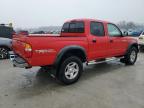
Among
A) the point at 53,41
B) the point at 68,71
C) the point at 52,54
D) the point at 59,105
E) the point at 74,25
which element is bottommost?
the point at 59,105

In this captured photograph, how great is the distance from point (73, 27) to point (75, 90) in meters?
2.42

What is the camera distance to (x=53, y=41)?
4.94 metres

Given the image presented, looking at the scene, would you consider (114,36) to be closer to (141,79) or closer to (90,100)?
(141,79)

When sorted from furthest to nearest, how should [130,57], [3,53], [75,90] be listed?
[3,53], [130,57], [75,90]

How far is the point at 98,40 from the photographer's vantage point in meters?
6.27

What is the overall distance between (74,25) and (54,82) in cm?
209

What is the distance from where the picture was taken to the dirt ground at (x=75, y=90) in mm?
4184

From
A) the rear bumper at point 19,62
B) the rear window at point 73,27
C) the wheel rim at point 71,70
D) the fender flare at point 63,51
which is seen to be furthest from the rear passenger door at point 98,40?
the rear bumper at point 19,62

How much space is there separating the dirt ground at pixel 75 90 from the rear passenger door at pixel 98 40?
75 centimetres

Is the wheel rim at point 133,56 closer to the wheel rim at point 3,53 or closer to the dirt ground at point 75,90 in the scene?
the dirt ground at point 75,90

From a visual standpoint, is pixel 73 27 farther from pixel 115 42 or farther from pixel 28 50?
pixel 28 50

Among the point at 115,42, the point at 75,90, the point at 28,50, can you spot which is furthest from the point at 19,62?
the point at 115,42

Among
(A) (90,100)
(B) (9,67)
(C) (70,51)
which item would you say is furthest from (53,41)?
(B) (9,67)

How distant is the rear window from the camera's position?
20.3 feet
